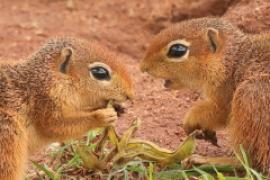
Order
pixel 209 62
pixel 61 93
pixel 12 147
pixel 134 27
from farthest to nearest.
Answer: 1. pixel 134 27
2. pixel 209 62
3. pixel 61 93
4. pixel 12 147

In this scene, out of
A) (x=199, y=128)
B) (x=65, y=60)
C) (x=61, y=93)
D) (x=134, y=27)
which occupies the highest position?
(x=134, y=27)

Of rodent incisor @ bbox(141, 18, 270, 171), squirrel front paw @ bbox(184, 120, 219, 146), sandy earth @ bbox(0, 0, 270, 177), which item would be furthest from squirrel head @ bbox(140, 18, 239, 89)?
sandy earth @ bbox(0, 0, 270, 177)

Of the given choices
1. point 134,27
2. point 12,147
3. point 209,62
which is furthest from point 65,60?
point 134,27

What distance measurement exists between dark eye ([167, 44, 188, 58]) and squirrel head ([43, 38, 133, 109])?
1.39 ft

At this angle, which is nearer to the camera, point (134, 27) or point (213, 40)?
point (213, 40)

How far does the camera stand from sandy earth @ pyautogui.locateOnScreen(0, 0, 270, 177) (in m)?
6.33

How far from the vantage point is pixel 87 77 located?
511 centimetres

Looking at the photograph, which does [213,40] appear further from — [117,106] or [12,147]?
[12,147]

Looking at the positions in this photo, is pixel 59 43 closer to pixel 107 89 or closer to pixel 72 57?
pixel 72 57

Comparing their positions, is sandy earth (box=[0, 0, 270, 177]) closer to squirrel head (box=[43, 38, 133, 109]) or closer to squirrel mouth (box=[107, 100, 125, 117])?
squirrel mouth (box=[107, 100, 125, 117])

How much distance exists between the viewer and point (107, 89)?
5055mm

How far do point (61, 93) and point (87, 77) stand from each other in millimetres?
209

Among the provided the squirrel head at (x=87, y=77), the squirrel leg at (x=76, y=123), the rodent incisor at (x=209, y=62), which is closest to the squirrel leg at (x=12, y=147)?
the squirrel leg at (x=76, y=123)

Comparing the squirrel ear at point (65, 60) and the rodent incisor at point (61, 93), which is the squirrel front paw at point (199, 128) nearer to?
the rodent incisor at point (61, 93)
